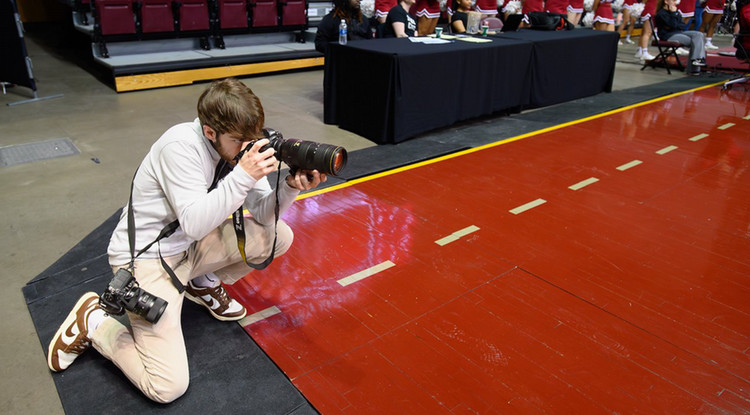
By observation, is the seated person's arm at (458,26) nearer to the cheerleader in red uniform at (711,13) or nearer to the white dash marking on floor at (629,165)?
the white dash marking on floor at (629,165)

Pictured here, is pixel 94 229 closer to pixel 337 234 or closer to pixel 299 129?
pixel 337 234

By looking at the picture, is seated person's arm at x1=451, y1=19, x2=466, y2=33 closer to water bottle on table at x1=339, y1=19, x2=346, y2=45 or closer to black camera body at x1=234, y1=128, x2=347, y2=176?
water bottle on table at x1=339, y1=19, x2=346, y2=45

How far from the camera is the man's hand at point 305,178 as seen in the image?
1.91 m

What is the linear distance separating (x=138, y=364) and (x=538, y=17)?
6186 millimetres

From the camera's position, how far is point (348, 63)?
4848 millimetres

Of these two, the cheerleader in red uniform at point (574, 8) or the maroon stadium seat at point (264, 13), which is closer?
the maroon stadium seat at point (264, 13)

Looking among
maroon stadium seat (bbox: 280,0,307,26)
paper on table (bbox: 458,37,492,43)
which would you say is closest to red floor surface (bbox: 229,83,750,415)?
paper on table (bbox: 458,37,492,43)

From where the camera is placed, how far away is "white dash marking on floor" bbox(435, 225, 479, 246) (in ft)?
10.1

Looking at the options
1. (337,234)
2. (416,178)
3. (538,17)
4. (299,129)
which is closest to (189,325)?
(337,234)

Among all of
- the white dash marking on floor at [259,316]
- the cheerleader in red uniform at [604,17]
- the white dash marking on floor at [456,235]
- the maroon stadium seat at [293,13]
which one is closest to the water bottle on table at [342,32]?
the white dash marking on floor at [456,235]

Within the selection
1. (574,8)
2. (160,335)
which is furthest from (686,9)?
(160,335)

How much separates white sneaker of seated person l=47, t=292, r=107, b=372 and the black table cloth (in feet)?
10.1

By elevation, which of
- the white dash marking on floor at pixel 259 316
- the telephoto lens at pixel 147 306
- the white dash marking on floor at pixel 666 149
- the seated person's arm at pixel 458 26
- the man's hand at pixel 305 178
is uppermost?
the seated person's arm at pixel 458 26

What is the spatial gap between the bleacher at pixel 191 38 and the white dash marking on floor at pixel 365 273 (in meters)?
5.10
